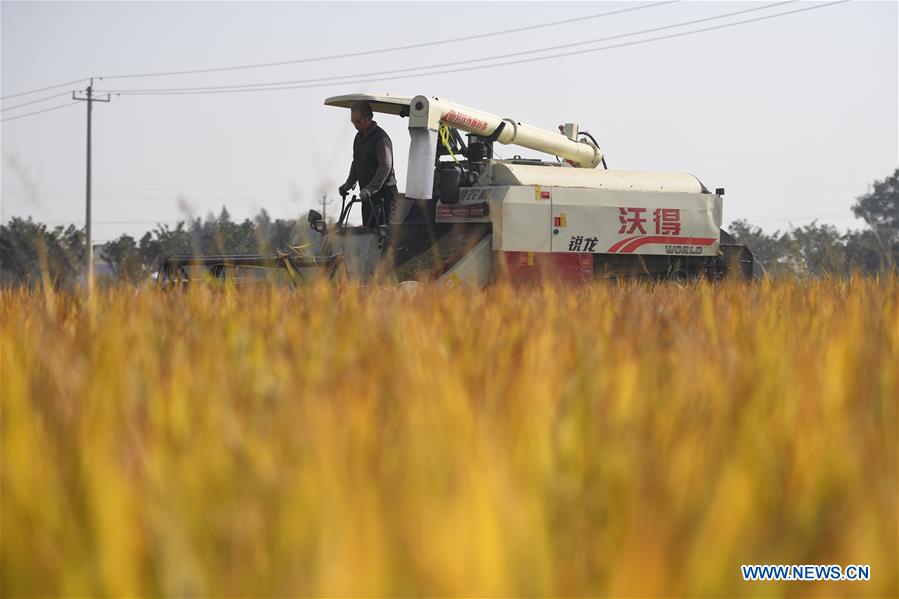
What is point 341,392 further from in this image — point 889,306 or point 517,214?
point 517,214

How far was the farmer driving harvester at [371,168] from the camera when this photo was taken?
995 centimetres

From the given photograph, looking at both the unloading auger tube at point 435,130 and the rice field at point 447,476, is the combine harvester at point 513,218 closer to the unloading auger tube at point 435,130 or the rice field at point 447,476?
the unloading auger tube at point 435,130

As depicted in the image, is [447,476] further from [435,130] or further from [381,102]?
[381,102]

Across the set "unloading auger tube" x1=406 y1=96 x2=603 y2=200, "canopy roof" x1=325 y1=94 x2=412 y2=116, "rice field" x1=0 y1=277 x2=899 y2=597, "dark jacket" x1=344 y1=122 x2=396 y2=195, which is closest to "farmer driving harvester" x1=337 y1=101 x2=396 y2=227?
"dark jacket" x1=344 y1=122 x2=396 y2=195

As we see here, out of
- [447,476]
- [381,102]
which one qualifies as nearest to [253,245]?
[381,102]

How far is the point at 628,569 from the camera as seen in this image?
0.83m

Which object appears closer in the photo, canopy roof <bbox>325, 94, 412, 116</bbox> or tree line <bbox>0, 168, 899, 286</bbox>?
tree line <bbox>0, 168, 899, 286</bbox>

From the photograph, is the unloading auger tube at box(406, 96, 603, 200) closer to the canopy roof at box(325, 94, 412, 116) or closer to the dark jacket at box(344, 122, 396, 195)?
the canopy roof at box(325, 94, 412, 116)

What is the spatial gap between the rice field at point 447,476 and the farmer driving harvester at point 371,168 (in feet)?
26.8

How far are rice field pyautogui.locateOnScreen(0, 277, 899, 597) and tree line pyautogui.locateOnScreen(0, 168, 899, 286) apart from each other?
175 centimetres

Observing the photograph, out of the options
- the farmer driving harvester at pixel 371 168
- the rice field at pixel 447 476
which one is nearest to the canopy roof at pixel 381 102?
the farmer driving harvester at pixel 371 168

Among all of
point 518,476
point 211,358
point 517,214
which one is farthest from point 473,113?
point 518,476

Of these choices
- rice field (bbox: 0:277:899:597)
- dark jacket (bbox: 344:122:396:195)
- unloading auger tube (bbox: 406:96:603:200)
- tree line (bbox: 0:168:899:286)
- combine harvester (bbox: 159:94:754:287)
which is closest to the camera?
rice field (bbox: 0:277:899:597)

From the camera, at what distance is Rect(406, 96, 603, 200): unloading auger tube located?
1102 cm
